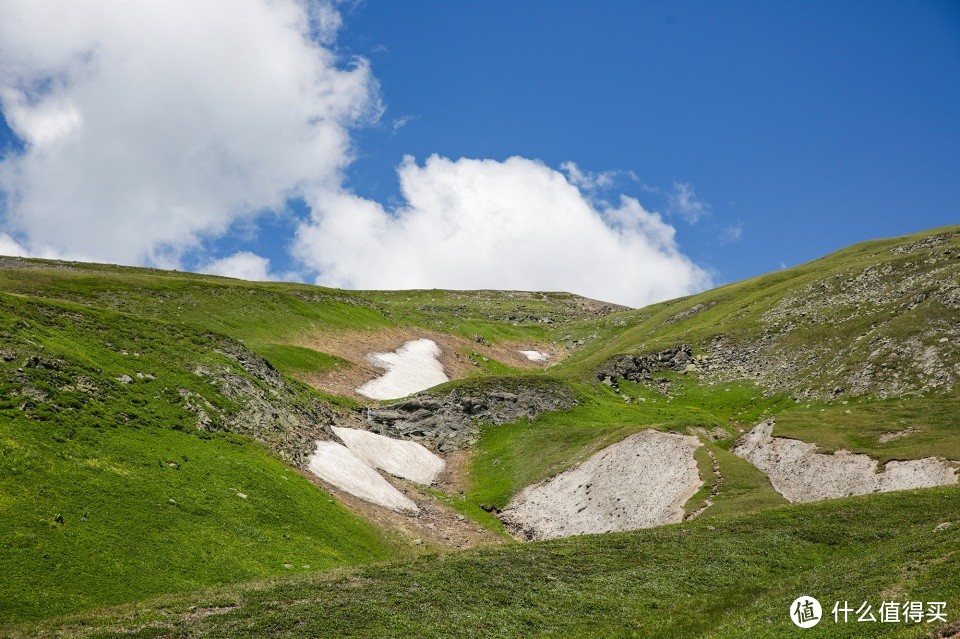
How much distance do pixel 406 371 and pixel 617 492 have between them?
157 ft

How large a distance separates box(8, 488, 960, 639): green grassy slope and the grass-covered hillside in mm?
155

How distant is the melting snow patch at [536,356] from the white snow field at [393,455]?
59276 mm

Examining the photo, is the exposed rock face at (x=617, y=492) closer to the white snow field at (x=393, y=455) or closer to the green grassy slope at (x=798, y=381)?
the green grassy slope at (x=798, y=381)

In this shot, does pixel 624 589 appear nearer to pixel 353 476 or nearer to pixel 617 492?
pixel 617 492

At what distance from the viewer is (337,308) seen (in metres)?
111

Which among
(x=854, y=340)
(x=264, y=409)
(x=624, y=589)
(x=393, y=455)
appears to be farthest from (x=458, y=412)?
(x=624, y=589)

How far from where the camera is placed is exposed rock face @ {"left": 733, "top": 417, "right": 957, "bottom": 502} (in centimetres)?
4584

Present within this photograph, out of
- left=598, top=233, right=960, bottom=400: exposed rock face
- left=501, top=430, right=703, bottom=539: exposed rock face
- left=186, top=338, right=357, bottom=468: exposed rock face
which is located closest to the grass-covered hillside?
left=186, top=338, right=357, bottom=468: exposed rock face

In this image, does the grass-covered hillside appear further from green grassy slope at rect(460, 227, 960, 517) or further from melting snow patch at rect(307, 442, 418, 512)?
melting snow patch at rect(307, 442, 418, 512)

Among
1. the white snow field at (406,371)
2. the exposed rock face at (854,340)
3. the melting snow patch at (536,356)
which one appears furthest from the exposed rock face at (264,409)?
the melting snow patch at (536,356)

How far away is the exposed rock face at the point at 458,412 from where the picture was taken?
75.6 m

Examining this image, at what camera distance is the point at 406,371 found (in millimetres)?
95875

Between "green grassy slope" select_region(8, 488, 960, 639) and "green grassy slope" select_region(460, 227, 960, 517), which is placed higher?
"green grassy slope" select_region(460, 227, 960, 517)

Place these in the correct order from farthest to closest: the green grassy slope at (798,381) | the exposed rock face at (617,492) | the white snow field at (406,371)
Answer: the white snow field at (406,371) → the green grassy slope at (798,381) → the exposed rock face at (617,492)
